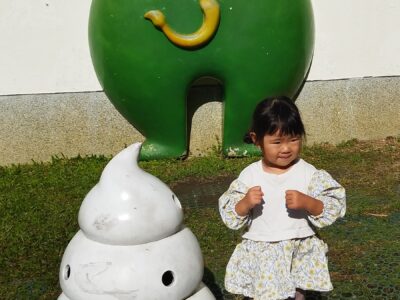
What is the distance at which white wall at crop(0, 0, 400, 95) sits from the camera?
232 inches

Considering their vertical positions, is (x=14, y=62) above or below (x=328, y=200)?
below

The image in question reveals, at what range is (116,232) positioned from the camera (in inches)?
93.2

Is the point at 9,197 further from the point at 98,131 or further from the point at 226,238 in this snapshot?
the point at 226,238

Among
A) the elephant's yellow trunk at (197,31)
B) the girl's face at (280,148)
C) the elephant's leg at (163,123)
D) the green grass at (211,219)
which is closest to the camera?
the girl's face at (280,148)

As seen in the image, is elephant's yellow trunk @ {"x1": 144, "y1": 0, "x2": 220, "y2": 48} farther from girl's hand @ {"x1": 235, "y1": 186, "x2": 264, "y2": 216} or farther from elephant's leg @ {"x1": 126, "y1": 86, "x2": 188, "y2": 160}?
girl's hand @ {"x1": 235, "y1": 186, "x2": 264, "y2": 216}

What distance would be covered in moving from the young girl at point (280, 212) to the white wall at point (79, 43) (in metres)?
3.86

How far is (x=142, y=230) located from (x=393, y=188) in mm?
3297

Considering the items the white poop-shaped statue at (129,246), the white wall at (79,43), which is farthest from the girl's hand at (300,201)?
the white wall at (79,43)

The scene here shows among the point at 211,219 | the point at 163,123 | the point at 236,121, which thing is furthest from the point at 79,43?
the point at 211,219

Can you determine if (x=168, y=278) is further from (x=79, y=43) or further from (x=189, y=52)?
(x=79, y=43)

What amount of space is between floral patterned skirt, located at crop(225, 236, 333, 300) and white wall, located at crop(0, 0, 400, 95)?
3.93 meters

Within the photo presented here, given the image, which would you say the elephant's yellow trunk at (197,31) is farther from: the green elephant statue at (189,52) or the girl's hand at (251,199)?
the girl's hand at (251,199)

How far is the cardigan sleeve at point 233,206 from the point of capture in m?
2.49

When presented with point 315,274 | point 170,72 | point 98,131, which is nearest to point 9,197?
point 98,131
